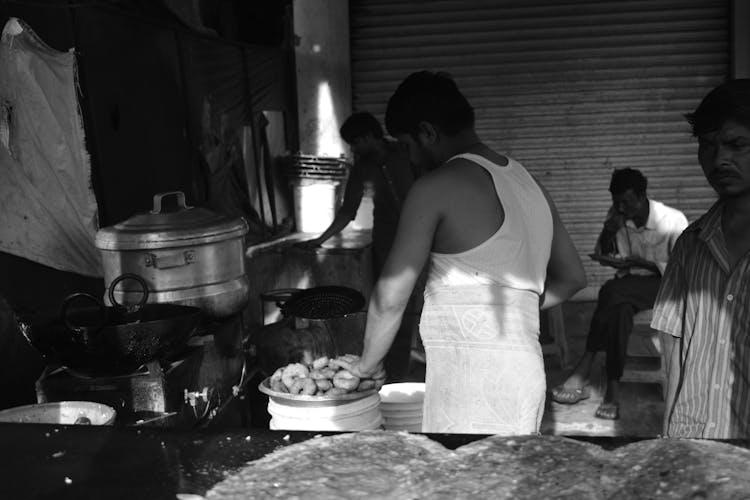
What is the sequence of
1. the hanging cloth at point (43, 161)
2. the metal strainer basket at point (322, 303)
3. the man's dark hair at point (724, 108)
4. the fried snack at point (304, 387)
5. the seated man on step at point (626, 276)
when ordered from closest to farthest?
the man's dark hair at point (724, 108) → the fried snack at point (304, 387) → the hanging cloth at point (43, 161) → the metal strainer basket at point (322, 303) → the seated man on step at point (626, 276)

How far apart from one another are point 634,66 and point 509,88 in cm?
136

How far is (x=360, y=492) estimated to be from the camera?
1.84 meters

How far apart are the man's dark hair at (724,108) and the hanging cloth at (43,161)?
3.58m

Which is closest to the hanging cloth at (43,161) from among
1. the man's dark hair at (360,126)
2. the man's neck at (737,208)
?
the man's dark hair at (360,126)

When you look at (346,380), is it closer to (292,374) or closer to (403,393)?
(292,374)

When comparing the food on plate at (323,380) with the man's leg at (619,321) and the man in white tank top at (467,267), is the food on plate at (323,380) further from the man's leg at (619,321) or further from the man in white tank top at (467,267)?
the man's leg at (619,321)

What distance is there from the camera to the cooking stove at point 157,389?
3461 mm

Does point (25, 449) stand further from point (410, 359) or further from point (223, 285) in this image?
point (410, 359)

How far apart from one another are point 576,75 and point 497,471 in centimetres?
781

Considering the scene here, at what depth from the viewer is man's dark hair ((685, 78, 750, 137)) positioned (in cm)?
244

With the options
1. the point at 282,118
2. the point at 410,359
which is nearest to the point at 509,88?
the point at 282,118

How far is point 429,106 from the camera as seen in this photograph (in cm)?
295

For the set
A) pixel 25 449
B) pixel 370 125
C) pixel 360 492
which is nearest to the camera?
pixel 360 492

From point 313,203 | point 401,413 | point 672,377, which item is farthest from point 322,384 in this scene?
point 313,203
